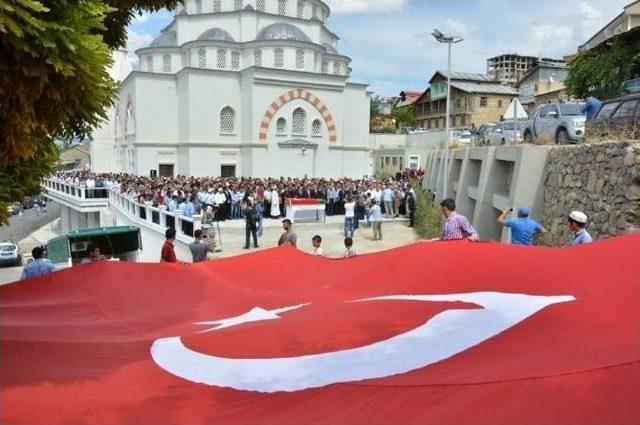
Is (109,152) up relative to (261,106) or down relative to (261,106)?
down

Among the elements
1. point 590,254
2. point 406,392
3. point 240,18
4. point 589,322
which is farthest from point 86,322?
point 240,18

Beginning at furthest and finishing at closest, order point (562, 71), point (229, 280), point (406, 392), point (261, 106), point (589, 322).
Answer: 1. point (562, 71)
2. point (261, 106)
3. point (229, 280)
4. point (589, 322)
5. point (406, 392)

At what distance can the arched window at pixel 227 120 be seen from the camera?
4634 centimetres

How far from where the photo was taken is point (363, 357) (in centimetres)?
425

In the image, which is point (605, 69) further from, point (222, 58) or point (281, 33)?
point (222, 58)

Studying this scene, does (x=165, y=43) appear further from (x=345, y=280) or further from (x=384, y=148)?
(x=345, y=280)

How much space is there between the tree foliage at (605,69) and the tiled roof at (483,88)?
35.8 metres

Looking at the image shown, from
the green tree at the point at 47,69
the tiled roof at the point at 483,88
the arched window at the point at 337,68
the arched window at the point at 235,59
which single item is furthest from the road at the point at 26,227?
the tiled roof at the point at 483,88

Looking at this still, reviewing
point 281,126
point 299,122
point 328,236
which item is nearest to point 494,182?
point 328,236

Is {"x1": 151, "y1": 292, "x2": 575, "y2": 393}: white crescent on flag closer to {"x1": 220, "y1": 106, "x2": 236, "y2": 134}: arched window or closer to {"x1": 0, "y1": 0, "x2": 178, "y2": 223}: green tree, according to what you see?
{"x1": 0, "y1": 0, "x2": 178, "y2": 223}: green tree

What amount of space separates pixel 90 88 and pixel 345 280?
3956 mm

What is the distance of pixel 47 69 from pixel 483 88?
74.5 meters

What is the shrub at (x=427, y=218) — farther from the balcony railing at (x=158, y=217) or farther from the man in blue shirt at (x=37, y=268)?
the man in blue shirt at (x=37, y=268)

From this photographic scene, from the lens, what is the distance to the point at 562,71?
72062 mm
